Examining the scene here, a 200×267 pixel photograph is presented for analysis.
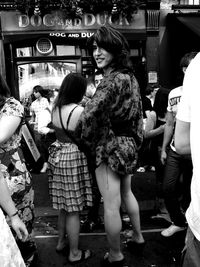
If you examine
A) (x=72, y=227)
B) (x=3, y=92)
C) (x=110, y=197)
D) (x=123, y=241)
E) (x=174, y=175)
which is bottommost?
(x=123, y=241)

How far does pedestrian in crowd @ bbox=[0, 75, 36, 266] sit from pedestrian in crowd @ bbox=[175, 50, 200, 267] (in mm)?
1298

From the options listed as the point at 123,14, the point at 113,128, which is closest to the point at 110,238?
the point at 113,128

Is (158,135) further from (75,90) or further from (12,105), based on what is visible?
(12,105)

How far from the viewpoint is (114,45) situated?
2.80 meters

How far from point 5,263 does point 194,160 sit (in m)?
0.85

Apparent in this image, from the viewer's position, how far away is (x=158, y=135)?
14.1 ft

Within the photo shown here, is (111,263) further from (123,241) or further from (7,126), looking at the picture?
(7,126)

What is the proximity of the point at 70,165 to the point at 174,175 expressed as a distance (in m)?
1.03

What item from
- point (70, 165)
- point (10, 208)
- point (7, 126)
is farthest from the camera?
point (70, 165)

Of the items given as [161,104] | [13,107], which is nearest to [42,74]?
[161,104]

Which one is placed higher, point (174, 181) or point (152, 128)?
point (152, 128)

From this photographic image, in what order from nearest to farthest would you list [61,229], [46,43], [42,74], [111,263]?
[111,263] < [61,229] < [42,74] < [46,43]

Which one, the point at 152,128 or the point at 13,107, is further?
the point at 152,128

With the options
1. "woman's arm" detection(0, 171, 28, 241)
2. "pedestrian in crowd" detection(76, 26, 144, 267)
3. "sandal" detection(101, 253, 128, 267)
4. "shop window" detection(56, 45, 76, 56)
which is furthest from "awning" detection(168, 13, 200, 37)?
"woman's arm" detection(0, 171, 28, 241)
